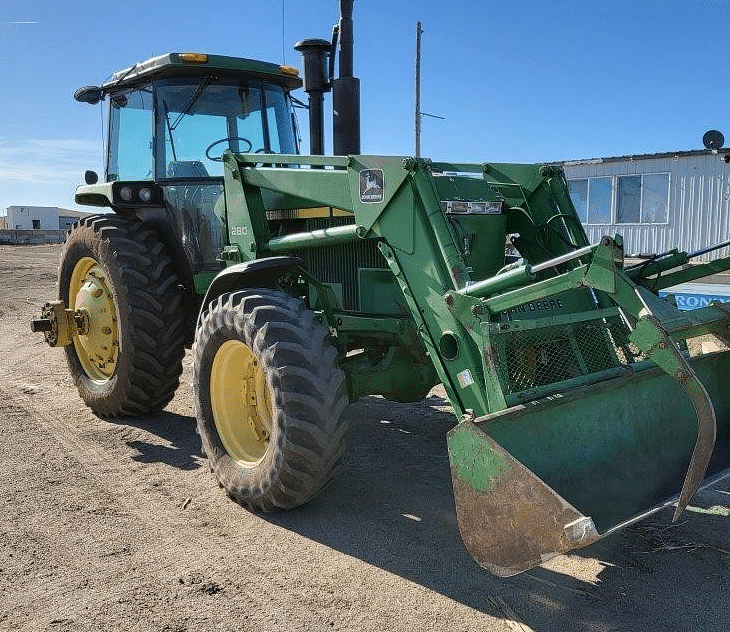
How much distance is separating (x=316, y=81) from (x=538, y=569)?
13.5ft

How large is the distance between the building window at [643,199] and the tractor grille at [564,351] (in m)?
13.7

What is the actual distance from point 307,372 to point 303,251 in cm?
144

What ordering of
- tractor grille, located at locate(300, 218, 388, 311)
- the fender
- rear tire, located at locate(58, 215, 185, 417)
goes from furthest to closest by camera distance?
rear tire, located at locate(58, 215, 185, 417) < tractor grille, located at locate(300, 218, 388, 311) < the fender

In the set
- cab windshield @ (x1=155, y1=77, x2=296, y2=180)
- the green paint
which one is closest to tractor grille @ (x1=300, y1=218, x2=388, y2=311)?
cab windshield @ (x1=155, y1=77, x2=296, y2=180)

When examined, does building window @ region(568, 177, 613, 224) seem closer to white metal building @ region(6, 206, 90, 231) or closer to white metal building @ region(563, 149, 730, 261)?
white metal building @ region(563, 149, 730, 261)

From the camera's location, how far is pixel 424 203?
3910 mm

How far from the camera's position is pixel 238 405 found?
4.50m

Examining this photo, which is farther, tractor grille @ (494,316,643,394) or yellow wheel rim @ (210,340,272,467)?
yellow wheel rim @ (210,340,272,467)

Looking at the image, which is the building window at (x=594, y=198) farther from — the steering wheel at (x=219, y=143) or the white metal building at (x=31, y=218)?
the white metal building at (x=31, y=218)

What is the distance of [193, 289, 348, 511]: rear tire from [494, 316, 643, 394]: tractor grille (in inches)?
36.6

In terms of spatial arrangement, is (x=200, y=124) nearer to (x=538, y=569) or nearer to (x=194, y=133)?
(x=194, y=133)

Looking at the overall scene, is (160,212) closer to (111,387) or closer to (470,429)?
(111,387)

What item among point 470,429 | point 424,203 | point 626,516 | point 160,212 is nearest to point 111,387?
point 160,212

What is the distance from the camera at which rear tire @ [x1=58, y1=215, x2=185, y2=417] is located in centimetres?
557
